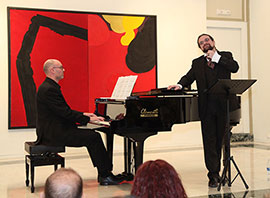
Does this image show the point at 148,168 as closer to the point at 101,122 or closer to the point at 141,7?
the point at 101,122

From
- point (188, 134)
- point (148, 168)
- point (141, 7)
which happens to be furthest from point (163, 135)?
point (148, 168)

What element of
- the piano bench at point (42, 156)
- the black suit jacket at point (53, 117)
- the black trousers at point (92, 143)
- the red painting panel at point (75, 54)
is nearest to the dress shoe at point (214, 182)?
the black trousers at point (92, 143)

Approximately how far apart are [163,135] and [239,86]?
3885mm

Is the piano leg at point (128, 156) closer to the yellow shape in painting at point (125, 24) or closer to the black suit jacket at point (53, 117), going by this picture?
the black suit jacket at point (53, 117)

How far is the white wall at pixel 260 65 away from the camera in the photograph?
8.48 m

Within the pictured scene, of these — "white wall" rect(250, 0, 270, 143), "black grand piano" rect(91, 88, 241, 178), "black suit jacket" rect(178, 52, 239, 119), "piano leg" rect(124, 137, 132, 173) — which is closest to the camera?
"black grand piano" rect(91, 88, 241, 178)

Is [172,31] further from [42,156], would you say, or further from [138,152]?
[42,156]

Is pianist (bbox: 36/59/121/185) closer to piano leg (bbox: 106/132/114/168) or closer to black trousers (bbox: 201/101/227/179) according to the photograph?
piano leg (bbox: 106/132/114/168)

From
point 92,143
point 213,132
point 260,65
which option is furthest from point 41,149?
point 260,65

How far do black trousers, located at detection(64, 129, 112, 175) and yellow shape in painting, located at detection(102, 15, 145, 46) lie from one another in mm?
3553

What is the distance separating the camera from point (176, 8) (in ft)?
26.6

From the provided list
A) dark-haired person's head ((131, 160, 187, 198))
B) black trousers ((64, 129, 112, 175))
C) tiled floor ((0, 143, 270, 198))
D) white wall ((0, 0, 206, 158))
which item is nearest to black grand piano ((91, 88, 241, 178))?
black trousers ((64, 129, 112, 175))

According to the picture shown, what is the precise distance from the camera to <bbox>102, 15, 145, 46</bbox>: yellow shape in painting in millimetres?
7633

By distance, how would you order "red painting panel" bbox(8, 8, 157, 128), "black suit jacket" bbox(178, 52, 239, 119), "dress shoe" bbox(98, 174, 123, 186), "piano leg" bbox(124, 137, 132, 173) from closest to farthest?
1. "black suit jacket" bbox(178, 52, 239, 119)
2. "dress shoe" bbox(98, 174, 123, 186)
3. "piano leg" bbox(124, 137, 132, 173)
4. "red painting panel" bbox(8, 8, 157, 128)
